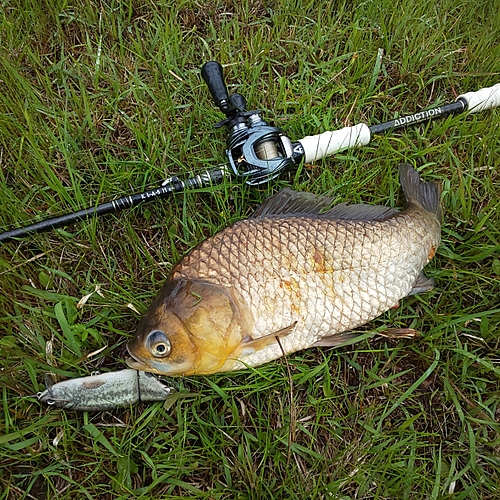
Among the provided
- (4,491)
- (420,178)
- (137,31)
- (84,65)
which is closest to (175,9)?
(137,31)

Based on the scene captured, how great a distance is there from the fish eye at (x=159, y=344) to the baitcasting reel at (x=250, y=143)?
966 mm

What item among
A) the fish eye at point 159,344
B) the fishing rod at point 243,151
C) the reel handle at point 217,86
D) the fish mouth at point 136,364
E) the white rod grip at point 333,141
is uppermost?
the reel handle at point 217,86

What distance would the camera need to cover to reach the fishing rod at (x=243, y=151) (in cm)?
241

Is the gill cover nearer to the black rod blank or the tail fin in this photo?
the black rod blank

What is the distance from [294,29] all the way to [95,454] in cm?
289

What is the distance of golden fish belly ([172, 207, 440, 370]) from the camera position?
2.11 m

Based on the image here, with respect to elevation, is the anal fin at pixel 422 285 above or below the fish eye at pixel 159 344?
below

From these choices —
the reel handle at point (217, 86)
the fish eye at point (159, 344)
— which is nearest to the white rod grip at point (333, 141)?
the reel handle at point (217, 86)

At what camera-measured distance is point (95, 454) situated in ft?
7.01

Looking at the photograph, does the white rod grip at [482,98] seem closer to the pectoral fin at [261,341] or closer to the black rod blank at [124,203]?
the black rod blank at [124,203]

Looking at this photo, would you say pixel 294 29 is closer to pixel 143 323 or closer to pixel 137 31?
pixel 137 31

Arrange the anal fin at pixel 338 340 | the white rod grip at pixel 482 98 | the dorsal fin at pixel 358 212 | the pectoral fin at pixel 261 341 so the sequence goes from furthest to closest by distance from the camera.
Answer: the white rod grip at pixel 482 98 < the dorsal fin at pixel 358 212 < the anal fin at pixel 338 340 < the pectoral fin at pixel 261 341

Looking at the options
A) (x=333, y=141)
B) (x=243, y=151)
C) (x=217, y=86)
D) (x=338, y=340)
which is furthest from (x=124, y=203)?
(x=338, y=340)

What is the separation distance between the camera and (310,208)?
2.35 meters
